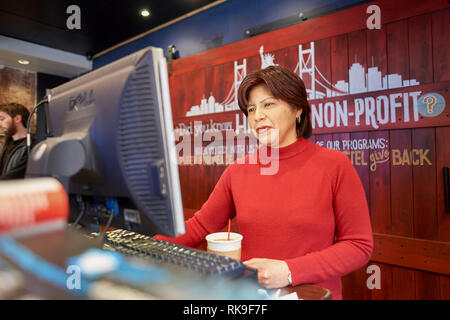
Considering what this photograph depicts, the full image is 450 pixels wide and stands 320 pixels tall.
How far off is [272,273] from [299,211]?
1.29 feet

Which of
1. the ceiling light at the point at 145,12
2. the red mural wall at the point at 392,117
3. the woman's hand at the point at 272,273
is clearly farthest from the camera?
the ceiling light at the point at 145,12

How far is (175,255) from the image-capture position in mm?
763

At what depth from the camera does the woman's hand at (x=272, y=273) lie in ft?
2.73

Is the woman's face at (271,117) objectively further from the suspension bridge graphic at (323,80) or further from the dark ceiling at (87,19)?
the dark ceiling at (87,19)

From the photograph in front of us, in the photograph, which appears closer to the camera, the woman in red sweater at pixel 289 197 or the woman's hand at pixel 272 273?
the woman's hand at pixel 272 273

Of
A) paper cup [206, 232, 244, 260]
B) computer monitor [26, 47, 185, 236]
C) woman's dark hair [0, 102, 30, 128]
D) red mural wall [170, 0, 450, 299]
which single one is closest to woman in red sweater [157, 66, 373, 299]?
paper cup [206, 232, 244, 260]

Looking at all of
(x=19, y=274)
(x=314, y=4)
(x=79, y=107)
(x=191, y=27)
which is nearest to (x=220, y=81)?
(x=191, y=27)

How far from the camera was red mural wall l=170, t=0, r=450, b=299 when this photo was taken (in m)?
1.88

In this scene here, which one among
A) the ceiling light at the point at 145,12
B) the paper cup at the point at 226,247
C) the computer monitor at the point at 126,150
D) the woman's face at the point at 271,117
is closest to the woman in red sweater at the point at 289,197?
the woman's face at the point at 271,117

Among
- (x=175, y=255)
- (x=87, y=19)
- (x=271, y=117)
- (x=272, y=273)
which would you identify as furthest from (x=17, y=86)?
(x=272, y=273)

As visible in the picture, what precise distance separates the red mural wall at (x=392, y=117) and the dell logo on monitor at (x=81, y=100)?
192 centimetres

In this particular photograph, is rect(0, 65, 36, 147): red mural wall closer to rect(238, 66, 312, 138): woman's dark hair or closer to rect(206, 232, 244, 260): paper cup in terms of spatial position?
rect(238, 66, 312, 138): woman's dark hair

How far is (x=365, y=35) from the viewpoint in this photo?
2156 millimetres

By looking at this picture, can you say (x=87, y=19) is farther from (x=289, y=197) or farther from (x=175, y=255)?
(x=175, y=255)
